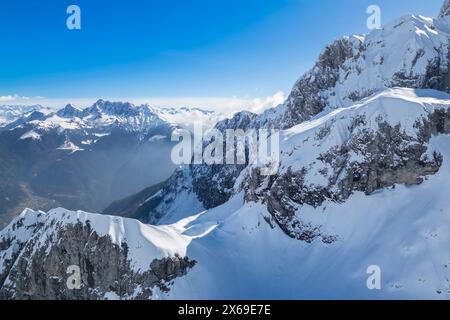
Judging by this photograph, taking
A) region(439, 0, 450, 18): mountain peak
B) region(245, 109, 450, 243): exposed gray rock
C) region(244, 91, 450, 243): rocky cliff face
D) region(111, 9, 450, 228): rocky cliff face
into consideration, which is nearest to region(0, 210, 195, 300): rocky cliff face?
region(245, 109, 450, 243): exposed gray rock

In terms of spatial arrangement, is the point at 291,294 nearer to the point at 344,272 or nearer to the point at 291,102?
the point at 344,272

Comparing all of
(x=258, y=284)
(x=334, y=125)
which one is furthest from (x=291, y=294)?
(x=334, y=125)

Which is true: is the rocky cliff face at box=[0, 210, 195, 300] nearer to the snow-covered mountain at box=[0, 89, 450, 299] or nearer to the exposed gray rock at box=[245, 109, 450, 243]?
the snow-covered mountain at box=[0, 89, 450, 299]

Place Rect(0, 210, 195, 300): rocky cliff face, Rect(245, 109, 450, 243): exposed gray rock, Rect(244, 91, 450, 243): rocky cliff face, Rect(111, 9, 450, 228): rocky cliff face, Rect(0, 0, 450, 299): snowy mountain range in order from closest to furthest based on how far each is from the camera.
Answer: Rect(0, 0, 450, 299): snowy mountain range, Rect(0, 210, 195, 300): rocky cliff face, Rect(245, 109, 450, 243): exposed gray rock, Rect(244, 91, 450, 243): rocky cliff face, Rect(111, 9, 450, 228): rocky cliff face

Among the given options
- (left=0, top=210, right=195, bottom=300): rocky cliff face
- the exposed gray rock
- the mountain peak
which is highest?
the mountain peak

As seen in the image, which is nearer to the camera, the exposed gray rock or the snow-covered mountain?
the snow-covered mountain

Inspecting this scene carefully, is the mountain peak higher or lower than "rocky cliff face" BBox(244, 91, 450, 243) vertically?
higher

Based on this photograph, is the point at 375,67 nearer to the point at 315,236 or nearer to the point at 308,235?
the point at 308,235
